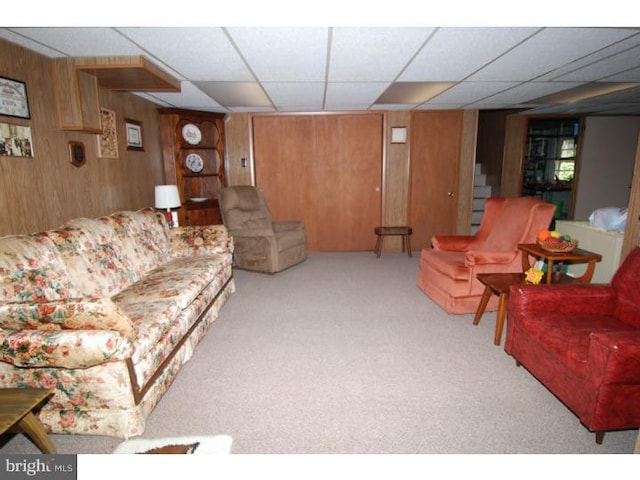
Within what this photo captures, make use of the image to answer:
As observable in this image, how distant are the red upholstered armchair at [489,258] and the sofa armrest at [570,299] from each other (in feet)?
2.68

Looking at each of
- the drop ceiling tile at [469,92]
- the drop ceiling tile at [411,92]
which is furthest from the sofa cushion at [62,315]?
the drop ceiling tile at [469,92]

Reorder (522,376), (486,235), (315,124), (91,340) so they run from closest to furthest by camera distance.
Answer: (91,340), (522,376), (486,235), (315,124)

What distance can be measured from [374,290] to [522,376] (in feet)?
5.78

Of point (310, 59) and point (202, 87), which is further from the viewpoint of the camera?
point (202, 87)

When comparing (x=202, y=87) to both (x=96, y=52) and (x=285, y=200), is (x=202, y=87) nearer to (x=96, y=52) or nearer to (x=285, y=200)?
(x=96, y=52)

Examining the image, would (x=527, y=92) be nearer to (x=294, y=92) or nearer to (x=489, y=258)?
(x=489, y=258)

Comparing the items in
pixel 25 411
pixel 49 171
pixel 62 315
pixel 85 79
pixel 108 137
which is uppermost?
pixel 85 79

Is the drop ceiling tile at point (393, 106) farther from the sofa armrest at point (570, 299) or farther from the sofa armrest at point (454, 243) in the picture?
the sofa armrest at point (570, 299)

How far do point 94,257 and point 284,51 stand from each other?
2002 mm

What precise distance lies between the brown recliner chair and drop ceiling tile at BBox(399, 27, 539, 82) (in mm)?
2321

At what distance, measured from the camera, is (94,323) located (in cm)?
156

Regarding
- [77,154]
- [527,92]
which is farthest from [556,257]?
[77,154]
